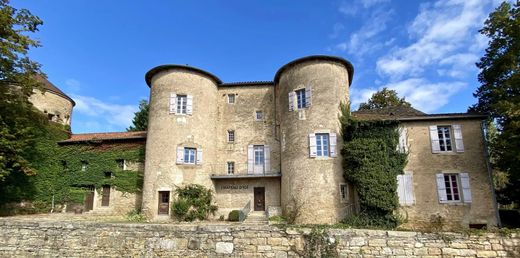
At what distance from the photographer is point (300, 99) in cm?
1734

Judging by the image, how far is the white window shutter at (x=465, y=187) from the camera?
14.8 metres

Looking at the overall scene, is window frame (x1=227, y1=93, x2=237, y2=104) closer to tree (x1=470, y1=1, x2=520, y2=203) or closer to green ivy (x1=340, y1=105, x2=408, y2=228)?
green ivy (x1=340, y1=105, x2=408, y2=228)

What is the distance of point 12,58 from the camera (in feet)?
47.1

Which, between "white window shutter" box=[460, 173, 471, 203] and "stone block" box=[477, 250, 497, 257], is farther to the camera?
"white window shutter" box=[460, 173, 471, 203]

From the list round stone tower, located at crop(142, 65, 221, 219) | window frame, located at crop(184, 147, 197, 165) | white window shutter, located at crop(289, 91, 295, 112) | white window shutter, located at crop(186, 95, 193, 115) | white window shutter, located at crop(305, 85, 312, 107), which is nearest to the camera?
white window shutter, located at crop(305, 85, 312, 107)

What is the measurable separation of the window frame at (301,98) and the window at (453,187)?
7.70 m


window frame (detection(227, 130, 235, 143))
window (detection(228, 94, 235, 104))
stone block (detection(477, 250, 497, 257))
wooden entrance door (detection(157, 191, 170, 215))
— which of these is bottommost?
stone block (detection(477, 250, 497, 257))

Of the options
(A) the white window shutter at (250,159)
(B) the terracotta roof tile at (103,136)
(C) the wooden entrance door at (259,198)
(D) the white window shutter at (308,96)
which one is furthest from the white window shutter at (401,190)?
(B) the terracotta roof tile at (103,136)

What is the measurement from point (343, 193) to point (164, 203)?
9.78 m

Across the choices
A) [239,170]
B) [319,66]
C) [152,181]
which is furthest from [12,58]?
[319,66]

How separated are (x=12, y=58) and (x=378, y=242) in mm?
17202

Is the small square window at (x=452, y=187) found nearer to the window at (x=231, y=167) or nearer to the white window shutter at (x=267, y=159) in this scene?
the white window shutter at (x=267, y=159)

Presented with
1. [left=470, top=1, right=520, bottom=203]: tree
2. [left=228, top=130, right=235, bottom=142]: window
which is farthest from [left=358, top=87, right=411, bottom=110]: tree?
[left=228, top=130, right=235, bottom=142]: window

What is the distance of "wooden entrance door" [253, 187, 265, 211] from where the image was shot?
59.6 feet
